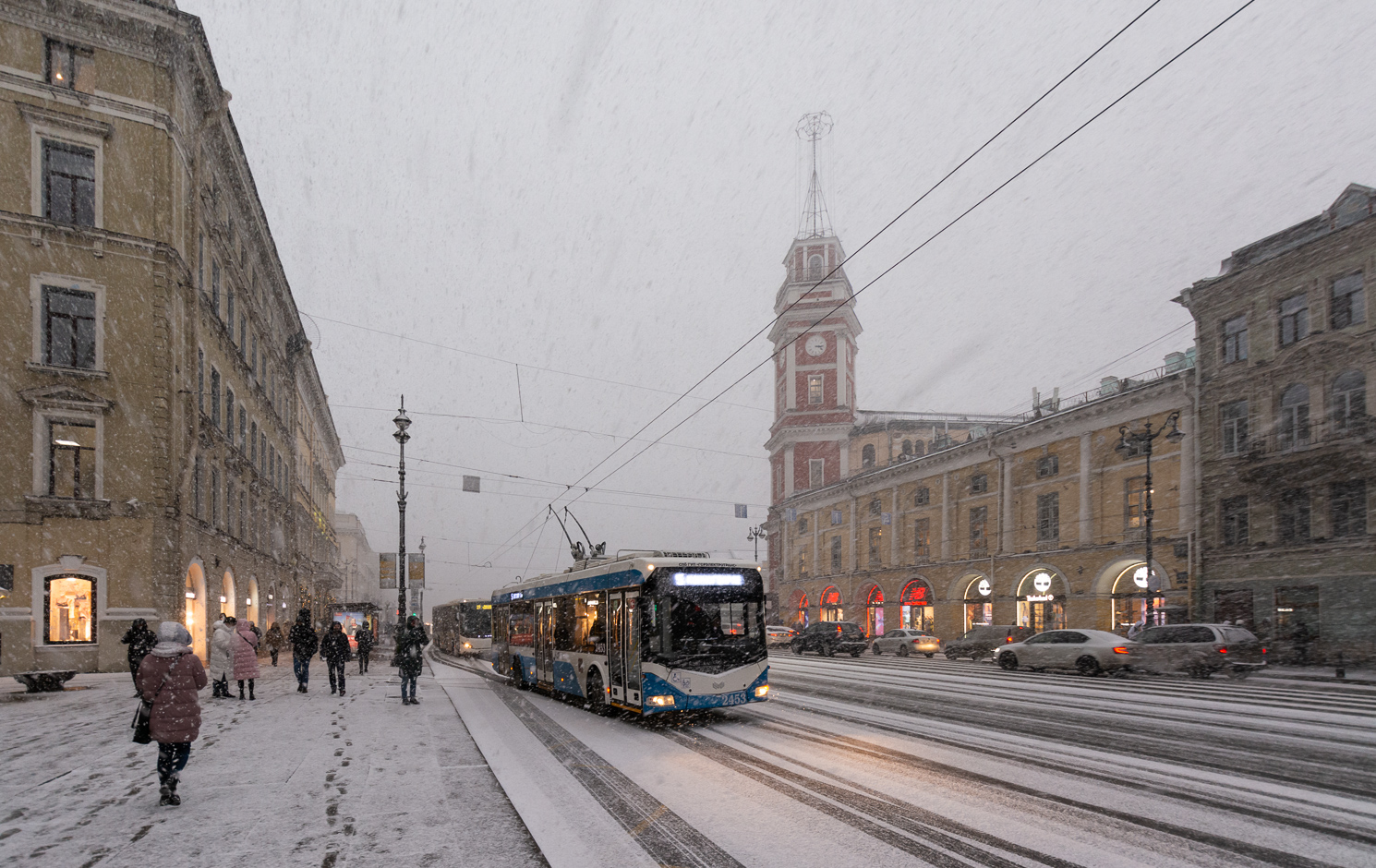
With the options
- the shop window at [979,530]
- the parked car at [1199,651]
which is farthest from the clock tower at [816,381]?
the parked car at [1199,651]

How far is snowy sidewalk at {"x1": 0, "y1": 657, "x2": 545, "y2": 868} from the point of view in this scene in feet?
20.6

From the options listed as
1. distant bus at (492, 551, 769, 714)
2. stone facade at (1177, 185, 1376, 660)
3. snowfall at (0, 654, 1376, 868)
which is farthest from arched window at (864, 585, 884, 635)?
distant bus at (492, 551, 769, 714)

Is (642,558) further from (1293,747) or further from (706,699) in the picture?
(1293,747)

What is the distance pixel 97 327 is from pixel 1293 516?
122 ft

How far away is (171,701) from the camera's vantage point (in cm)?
766

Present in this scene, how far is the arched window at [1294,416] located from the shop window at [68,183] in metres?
37.2

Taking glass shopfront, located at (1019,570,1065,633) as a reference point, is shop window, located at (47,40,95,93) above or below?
above

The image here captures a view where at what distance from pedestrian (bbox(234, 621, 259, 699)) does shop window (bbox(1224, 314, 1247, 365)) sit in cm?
3241

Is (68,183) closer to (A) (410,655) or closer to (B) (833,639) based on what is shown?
(A) (410,655)

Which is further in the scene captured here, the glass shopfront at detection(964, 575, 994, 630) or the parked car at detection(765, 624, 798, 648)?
the parked car at detection(765, 624, 798, 648)

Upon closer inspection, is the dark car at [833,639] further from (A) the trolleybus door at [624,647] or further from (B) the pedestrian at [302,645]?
(A) the trolleybus door at [624,647]

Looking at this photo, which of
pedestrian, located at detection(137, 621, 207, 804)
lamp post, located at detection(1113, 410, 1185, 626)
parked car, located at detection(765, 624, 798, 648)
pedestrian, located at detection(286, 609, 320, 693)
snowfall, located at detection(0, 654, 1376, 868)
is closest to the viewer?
snowfall, located at detection(0, 654, 1376, 868)

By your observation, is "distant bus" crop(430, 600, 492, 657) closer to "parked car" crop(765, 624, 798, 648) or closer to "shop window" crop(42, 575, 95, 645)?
"parked car" crop(765, 624, 798, 648)

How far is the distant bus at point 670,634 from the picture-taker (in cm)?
1283
